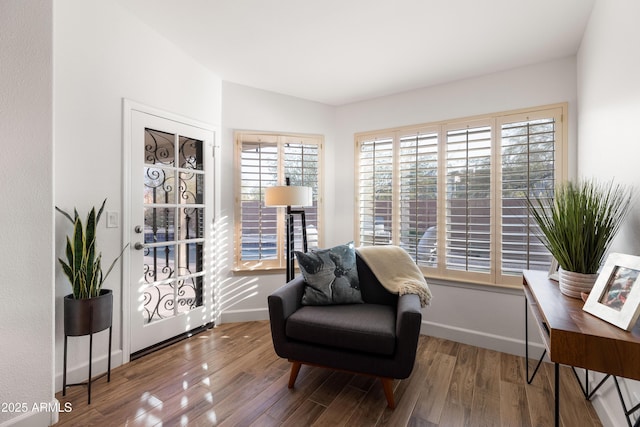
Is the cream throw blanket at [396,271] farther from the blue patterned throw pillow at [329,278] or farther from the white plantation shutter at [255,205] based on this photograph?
the white plantation shutter at [255,205]

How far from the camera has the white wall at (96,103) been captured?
6.02 feet

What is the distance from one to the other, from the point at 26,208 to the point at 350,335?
1.92 meters

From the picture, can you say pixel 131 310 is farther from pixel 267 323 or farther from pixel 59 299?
pixel 267 323

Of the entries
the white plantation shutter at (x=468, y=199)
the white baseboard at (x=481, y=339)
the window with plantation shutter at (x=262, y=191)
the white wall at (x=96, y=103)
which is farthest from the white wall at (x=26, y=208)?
the white plantation shutter at (x=468, y=199)

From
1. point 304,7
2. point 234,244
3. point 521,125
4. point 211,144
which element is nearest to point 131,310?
point 234,244

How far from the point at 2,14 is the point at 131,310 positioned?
193cm

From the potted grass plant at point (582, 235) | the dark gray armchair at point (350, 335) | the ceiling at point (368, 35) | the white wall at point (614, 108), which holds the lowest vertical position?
the dark gray armchair at point (350, 335)

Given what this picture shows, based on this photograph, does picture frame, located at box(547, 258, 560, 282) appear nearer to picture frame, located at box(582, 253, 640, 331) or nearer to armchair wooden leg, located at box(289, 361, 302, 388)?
picture frame, located at box(582, 253, 640, 331)

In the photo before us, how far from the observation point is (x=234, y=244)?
10.1 feet

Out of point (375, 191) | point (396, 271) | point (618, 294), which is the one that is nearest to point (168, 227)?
point (396, 271)

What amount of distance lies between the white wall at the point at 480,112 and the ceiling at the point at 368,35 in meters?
0.12

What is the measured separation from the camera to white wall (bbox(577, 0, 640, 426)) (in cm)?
134

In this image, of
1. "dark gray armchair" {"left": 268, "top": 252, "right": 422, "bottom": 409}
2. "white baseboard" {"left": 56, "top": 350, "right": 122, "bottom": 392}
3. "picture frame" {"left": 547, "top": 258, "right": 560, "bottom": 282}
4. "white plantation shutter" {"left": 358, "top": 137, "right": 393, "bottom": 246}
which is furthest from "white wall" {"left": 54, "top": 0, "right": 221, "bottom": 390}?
"picture frame" {"left": 547, "top": 258, "right": 560, "bottom": 282}

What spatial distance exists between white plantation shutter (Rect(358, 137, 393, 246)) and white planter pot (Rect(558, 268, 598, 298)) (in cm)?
174
